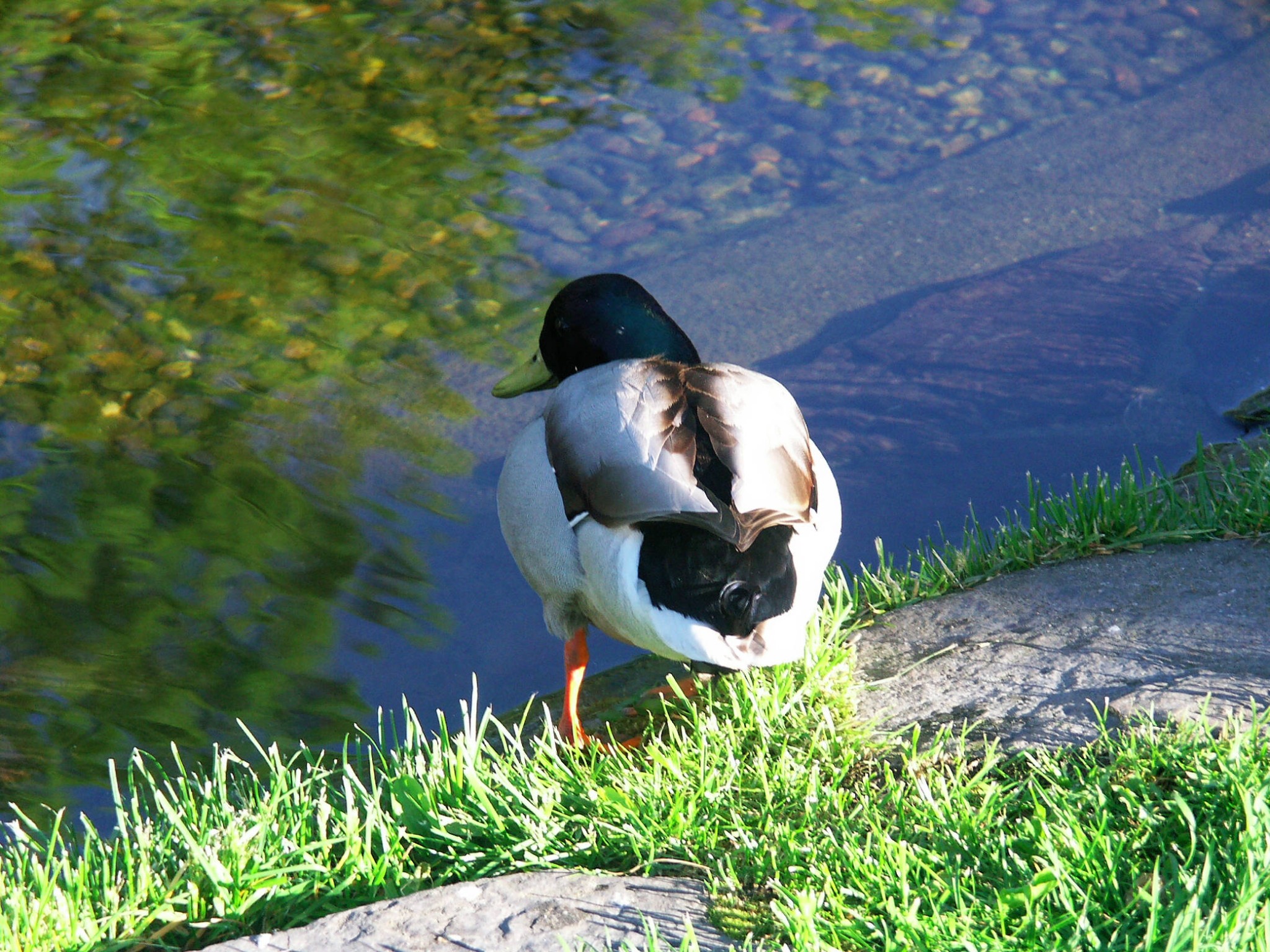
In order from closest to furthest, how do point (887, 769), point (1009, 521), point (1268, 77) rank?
1. point (887, 769)
2. point (1009, 521)
3. point (1268, 77)

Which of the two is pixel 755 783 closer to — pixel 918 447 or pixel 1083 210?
pixel 918 447

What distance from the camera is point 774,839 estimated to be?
7.02ft

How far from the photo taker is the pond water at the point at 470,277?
12.7ft

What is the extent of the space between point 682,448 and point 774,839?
871 mm

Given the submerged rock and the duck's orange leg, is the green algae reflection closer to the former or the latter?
the duck's orange leg

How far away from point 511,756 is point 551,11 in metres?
5.80

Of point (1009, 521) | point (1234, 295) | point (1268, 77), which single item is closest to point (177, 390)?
point (1009, 521)

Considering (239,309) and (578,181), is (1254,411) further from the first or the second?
(239,309)

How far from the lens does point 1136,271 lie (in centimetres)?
504

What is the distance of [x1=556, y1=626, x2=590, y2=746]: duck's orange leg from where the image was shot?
2.99 m

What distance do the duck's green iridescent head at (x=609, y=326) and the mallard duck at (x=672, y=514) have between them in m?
0.49

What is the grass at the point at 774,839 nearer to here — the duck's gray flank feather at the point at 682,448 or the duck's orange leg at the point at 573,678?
the duck's orange leg at the point at 573,678

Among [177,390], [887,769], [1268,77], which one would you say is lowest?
[177,390]

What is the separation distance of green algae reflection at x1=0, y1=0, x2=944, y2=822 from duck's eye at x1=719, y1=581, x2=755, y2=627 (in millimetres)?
1569
